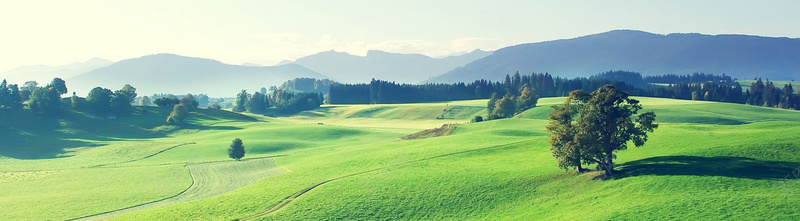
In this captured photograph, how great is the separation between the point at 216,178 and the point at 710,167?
6702 centimetres

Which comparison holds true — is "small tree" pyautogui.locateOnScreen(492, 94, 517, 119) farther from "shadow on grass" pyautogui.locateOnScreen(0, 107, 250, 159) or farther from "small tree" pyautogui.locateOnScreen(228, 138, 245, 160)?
"shadow on grass" pyautogui.locateOnScreen(0, 107, 250, 159)

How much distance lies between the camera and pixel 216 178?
8088cm

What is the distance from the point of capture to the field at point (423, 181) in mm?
40781

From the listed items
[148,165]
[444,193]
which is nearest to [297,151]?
[148,165]

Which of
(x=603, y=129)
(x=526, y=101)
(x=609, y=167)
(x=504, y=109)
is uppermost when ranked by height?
(x=526, y=101)

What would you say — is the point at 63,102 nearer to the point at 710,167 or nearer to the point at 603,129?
the point at 603,129

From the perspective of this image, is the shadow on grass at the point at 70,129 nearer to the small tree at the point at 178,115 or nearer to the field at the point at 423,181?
the small tree at the point at 178,115

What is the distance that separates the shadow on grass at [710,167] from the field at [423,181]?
14cm

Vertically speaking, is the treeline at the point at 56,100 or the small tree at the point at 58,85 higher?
the small tree at the point at 58,85

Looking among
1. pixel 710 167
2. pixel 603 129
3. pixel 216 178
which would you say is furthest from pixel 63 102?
pixel 710 167

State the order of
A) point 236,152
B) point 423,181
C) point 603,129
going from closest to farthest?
point 603,129
point 423,181
point 236,152

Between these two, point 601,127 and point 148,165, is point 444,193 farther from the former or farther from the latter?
point 148,165

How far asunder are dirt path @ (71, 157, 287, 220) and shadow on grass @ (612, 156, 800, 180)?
169ft

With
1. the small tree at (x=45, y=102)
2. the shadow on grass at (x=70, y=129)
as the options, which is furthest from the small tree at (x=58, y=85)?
the shadow on grass at (x=70, y=129)
